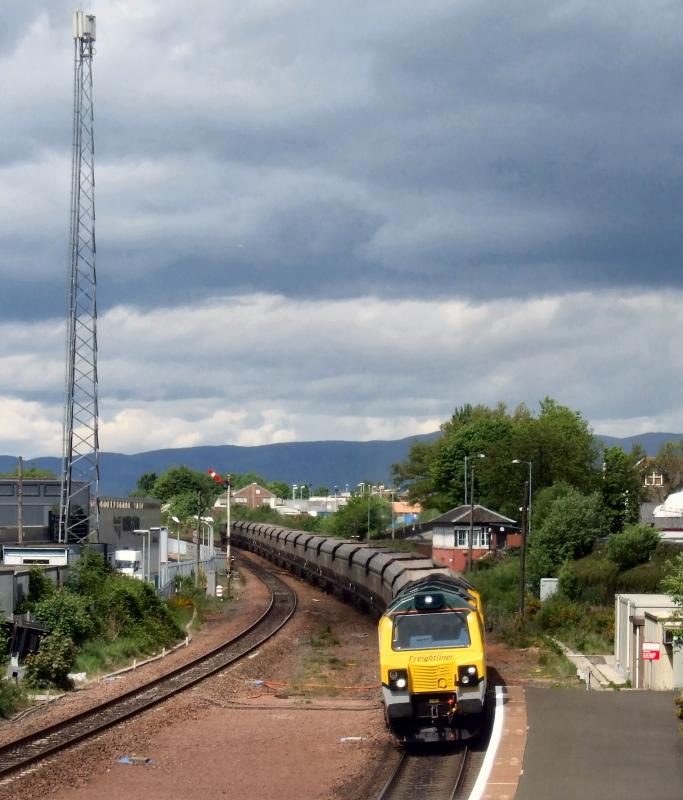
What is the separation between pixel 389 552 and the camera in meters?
45.9

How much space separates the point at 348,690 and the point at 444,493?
9642 cm

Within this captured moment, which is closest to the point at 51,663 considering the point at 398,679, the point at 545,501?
the point at 398,679

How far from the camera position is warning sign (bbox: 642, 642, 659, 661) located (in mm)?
26570

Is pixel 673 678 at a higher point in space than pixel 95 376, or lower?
lower

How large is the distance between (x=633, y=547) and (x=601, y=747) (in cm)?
3354

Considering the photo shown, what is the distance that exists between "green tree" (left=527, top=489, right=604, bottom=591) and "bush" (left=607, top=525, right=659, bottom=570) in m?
6.81

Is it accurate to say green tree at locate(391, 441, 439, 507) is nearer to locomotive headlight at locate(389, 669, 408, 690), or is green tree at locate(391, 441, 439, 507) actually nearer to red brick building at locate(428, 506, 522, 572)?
red brick building at locate(428, 506, 522, 572)

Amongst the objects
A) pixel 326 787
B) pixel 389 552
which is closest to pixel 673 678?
pixel 326 787

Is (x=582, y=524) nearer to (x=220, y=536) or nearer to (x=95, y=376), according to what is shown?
(x=95, y=376)

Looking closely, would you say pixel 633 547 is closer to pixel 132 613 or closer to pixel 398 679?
pixel 132 613

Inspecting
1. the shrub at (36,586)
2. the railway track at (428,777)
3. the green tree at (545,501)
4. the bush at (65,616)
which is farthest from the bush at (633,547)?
the railway track at (428,777)

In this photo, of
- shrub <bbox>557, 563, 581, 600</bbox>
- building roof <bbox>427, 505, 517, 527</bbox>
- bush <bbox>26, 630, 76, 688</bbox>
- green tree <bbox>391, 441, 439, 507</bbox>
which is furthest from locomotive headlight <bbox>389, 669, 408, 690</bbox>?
green tree <bbox>391, 441, 439, 507</bbox>

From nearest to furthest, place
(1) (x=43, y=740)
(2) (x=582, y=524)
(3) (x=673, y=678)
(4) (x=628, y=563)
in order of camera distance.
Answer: (1) (x=43, y=740) < (3) (x=673, y=678) < (4) (x=628, y=563) < (2) (x=582, y=524)

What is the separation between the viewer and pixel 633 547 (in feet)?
166
